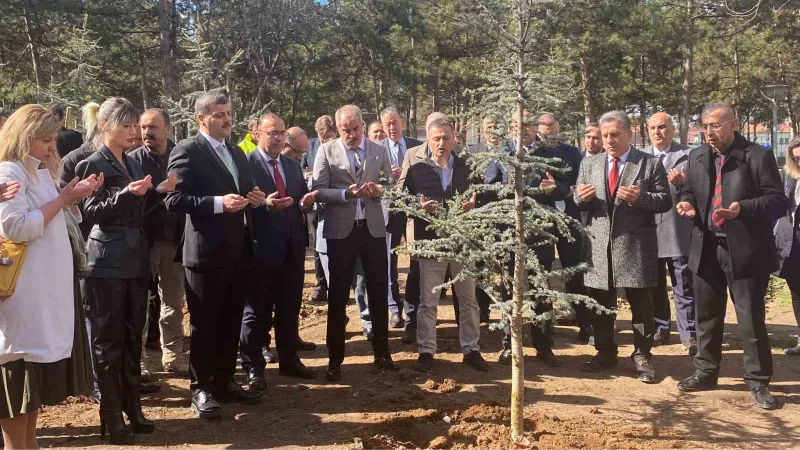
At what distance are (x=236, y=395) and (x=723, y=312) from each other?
4.02 metres

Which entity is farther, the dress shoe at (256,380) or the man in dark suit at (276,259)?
the man in dark suit at (276,259)

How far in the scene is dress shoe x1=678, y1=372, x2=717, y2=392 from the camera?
520 centimetres

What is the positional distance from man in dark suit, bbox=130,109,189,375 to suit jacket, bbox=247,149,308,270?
856 millimetres

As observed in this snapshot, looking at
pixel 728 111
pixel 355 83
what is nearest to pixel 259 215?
pixel 728 111

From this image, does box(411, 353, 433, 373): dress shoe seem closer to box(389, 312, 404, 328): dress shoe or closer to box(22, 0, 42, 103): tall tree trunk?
box(389, 312, 404, 328): dress shoe

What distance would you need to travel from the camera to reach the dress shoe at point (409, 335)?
6711mm

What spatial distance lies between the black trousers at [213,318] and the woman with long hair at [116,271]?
41 centimetres

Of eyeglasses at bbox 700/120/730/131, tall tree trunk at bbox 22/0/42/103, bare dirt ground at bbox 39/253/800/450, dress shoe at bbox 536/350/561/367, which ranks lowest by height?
bare dirt ground at bbox 39/253/800/450

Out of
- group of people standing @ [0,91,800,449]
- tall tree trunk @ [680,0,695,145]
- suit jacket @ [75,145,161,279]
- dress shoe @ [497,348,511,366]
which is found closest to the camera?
group of people standing @ [0,91,800,449]

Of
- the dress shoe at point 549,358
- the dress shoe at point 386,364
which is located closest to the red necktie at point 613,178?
the dress shoe at point 549,358

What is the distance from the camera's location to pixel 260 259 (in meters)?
5.24

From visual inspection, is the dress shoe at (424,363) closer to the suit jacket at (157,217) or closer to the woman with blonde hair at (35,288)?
the suit jacket at (157,217)

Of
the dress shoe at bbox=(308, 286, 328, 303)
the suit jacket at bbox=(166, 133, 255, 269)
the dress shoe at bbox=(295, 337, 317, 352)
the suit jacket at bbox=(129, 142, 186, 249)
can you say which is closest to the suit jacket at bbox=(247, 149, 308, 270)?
the suit jacket at bbox=(166, 133, 255, 269)

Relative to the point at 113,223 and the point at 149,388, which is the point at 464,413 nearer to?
the point at 149,388
